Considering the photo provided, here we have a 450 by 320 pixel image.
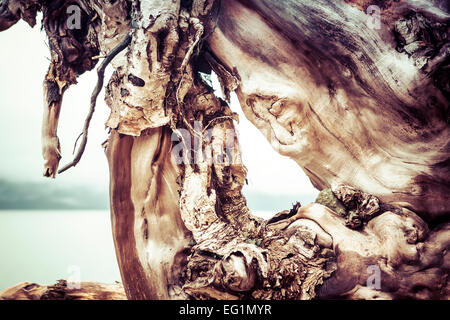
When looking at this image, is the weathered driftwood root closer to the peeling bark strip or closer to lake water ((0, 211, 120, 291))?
lake water ((0, 211, 120, 291))

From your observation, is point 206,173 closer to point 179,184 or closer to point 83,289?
point 179,184

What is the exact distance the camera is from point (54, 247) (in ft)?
5.01

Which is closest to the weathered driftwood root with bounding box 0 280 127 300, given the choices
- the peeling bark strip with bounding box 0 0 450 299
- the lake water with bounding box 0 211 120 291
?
the lake water with bounding box 0 211 120 291

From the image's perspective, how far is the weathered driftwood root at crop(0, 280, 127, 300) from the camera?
142 centimetres

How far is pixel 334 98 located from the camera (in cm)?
131

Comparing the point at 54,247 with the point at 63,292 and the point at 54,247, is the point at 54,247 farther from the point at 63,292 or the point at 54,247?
the point at 63,292

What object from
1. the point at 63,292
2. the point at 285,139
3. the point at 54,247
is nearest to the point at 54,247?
the point at 54,247

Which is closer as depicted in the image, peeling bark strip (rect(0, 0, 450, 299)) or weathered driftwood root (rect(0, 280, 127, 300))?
peeling bark strip (rect(0, 0, 450, 299))

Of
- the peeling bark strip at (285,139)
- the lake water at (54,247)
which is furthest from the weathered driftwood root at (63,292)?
the peeling bark strip at (285,139)

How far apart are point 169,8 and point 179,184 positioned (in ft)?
2.18

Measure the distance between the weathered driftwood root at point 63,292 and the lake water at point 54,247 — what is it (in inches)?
1.1

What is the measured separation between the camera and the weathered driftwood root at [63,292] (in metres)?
1.42

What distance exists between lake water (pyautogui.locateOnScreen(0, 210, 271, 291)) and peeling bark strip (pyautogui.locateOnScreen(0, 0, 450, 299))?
410 mm
